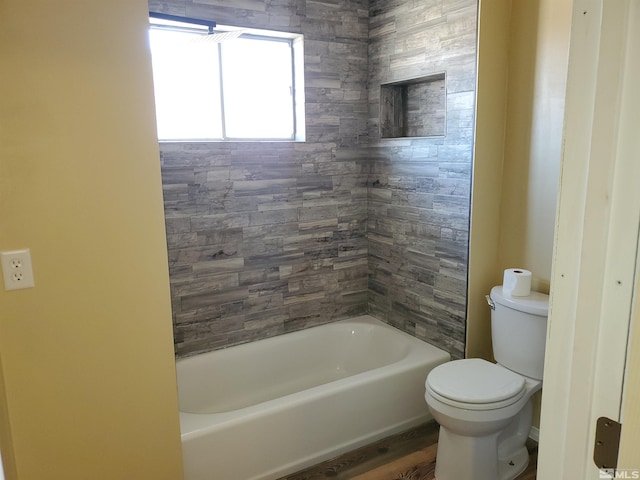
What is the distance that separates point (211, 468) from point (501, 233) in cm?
185

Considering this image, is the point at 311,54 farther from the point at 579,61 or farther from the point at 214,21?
the point at 579,61

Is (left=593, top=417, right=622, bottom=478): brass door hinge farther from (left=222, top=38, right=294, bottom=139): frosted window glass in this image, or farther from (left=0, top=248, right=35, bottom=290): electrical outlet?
(left=222, top=38, right=294, bottom=139): frosted window glass

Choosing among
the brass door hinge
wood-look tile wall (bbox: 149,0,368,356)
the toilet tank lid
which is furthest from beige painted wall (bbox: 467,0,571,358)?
the brass door hinge

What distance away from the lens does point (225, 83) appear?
2625 millimetres

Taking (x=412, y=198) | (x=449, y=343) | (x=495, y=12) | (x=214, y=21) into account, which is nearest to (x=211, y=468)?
(x=449, y=343)

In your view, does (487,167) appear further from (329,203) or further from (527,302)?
(329,203)

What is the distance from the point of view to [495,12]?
7.34 feet

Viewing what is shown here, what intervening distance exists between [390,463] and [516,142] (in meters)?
1.74

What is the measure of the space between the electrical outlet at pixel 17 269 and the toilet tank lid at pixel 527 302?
197cm

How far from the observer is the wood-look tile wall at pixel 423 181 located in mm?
2363

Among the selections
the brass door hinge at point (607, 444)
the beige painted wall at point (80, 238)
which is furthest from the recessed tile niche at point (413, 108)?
the brass door hinge at point (607, 444)

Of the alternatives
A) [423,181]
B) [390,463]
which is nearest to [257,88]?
[423,181]

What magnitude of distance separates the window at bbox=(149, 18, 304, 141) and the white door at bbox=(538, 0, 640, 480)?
81.9 inches

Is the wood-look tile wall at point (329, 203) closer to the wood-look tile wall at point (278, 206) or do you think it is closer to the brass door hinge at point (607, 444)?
the wood-look tile wall at point (278, 206)
